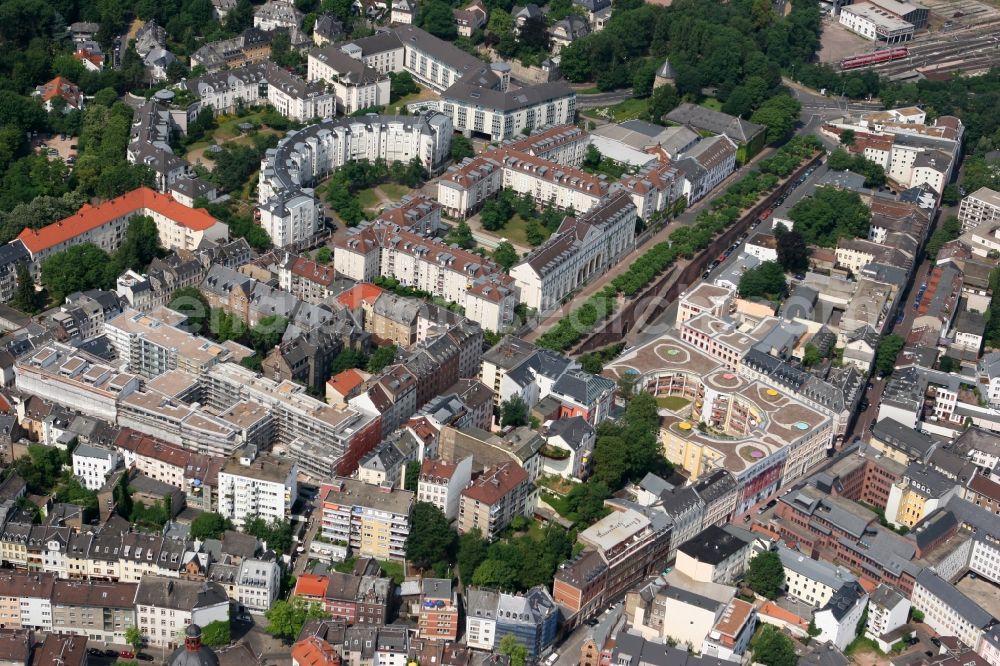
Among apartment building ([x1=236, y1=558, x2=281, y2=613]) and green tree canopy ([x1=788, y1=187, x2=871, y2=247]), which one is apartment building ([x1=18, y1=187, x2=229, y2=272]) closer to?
apartment building ([x1=236, y1=558, x2=281, y2=613])

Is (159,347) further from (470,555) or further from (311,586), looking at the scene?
(470,555)

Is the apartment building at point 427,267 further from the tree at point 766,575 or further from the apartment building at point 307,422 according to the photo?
the tree at point 766,575

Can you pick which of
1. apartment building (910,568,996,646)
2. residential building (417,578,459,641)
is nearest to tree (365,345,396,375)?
residential building (417,578,459,641)

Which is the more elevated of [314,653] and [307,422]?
[307,422]

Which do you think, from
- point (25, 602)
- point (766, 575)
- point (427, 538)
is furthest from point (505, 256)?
point (25, 602)

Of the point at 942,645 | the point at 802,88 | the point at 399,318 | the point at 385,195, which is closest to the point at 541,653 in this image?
the point at 942,645

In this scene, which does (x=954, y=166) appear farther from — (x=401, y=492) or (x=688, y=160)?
(x=401, y=492)
